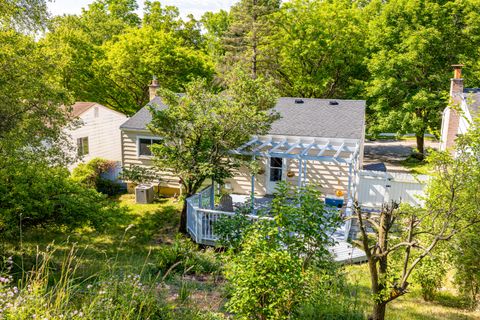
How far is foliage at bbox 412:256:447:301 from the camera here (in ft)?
25.1

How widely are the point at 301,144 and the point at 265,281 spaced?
11.1 meters

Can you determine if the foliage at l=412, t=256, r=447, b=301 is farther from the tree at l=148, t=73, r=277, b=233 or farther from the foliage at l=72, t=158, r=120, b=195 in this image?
the foliage at l=72, t=158, r=120, b=195

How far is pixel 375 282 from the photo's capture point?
18.8 feet

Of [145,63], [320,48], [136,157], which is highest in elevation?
[320,48]

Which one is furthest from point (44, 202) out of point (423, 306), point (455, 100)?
point (455, 100)

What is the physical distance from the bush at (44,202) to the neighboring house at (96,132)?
1005 cm

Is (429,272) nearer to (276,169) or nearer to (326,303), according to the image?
(326,303)

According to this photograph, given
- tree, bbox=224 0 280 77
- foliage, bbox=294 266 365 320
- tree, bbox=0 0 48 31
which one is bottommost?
foliage, bbox=294 266 365 320

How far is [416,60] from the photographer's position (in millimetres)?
23062

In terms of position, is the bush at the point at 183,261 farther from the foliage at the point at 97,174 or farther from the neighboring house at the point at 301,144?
the foliage at the point at 97,174

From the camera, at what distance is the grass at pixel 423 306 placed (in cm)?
751

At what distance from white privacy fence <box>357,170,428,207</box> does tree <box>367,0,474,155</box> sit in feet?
27.9

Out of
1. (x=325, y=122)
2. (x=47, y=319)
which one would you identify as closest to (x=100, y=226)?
(x=47, y=319)

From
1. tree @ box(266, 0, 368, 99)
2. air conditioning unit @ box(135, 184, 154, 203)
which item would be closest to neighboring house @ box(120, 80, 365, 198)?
air conditioning unit @ box(135, 184, 154, 203)
